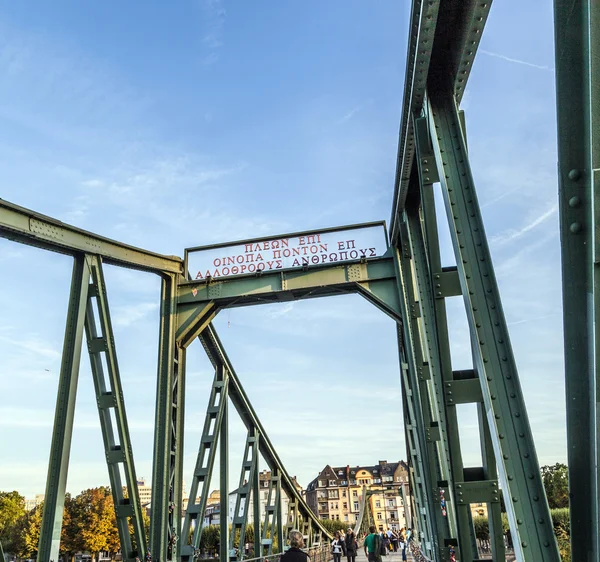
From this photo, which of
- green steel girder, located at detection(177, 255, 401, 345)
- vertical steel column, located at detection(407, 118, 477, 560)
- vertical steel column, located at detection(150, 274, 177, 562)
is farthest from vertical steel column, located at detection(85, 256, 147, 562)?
vertical steel column, located at detection(407, 118, 477, 560)

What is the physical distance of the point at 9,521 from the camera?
58.2 meters

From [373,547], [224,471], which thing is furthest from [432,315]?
[224,471]

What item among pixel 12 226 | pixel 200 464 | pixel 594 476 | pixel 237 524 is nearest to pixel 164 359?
pixel 200 464

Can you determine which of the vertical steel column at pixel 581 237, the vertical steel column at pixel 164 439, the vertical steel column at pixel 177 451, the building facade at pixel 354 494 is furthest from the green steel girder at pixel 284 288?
the building facade at pixel 354 494

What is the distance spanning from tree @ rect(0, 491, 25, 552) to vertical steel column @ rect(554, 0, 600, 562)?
220 feet

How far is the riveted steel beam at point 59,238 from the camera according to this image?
782 cm

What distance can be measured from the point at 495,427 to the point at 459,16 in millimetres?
3777

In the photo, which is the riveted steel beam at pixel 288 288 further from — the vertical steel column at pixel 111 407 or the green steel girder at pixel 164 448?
the vertical steel column at pixel 111 407

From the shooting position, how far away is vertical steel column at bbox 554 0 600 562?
7.00 ft

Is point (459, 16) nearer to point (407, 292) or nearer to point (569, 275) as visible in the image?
point (569, 275)

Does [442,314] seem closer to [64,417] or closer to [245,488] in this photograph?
[64,417]

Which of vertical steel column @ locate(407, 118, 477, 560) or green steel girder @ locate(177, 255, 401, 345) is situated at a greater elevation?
green steel girder @ locate(177, 255, 401, 345)

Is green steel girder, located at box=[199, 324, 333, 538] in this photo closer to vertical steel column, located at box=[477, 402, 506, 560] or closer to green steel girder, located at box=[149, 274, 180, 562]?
green steel girder, located at box=[149, 274, 180, 562]

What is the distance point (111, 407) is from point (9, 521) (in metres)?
60.6
